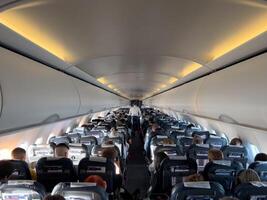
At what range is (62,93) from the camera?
9039mm

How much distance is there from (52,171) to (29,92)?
1293mm

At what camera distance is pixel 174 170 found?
6734mm

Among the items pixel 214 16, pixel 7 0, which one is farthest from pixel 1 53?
pixel 214 16

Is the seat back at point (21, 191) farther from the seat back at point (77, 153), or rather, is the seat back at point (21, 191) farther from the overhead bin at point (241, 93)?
the seat back at point (77, 153)

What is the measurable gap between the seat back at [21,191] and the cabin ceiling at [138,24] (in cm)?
195

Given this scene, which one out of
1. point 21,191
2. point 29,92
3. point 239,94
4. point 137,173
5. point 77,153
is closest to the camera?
point 21,191

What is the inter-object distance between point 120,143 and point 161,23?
225 inches

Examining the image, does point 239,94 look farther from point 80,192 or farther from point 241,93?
point 80,192

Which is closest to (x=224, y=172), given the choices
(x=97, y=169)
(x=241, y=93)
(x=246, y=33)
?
(x=241, y=93)

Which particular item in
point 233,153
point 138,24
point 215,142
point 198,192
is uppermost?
point 138,24

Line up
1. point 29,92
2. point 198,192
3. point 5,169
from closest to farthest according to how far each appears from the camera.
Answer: point 198,192 → point 5,169 → point 29,92

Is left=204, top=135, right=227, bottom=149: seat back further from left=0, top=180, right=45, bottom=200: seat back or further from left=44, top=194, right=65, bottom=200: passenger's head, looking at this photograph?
left=44, top=194, right=65, bottom=200: passenger's head

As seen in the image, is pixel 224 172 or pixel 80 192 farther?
pixel 224 172

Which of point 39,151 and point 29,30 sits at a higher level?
point 29,30
